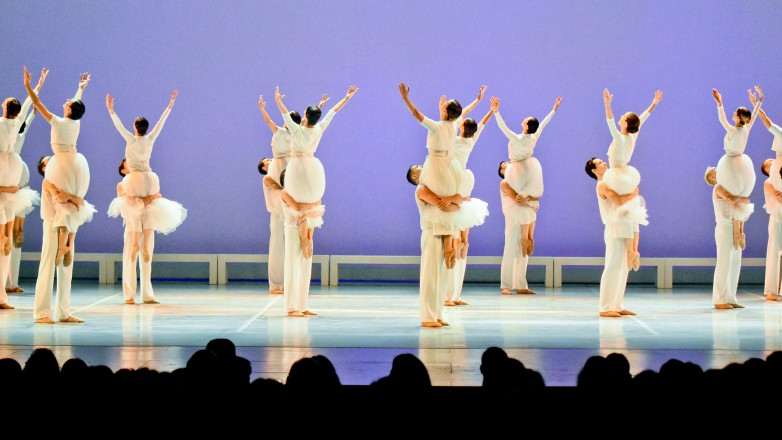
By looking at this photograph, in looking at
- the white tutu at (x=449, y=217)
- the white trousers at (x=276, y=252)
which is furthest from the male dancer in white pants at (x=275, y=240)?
the white tutu at (x=449, y=217)

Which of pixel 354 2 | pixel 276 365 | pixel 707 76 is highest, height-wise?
pixel 354 2

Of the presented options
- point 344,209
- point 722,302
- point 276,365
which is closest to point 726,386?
point 276,365

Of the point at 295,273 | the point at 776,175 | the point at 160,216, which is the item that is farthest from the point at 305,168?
the point at 776,175

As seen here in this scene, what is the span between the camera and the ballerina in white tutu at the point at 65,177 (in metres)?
7.75

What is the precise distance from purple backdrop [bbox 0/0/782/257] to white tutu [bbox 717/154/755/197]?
2.75 metres

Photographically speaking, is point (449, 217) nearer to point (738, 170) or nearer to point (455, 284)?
point (455, 284)

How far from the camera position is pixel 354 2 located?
12148 millimetres

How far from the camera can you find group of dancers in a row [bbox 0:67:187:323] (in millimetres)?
7785

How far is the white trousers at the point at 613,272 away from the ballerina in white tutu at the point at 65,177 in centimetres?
414

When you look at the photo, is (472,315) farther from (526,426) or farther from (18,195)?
(526,426)

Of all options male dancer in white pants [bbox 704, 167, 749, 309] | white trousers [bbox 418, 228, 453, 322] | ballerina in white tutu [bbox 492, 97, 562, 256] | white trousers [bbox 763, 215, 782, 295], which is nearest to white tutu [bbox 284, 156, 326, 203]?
white trousers [bbox 418, 228, 453, 322]

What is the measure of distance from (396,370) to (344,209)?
29.1 ft

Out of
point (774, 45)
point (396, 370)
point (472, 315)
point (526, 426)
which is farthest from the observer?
point (774, 45)

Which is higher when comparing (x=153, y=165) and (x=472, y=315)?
(x=153, y=165)
